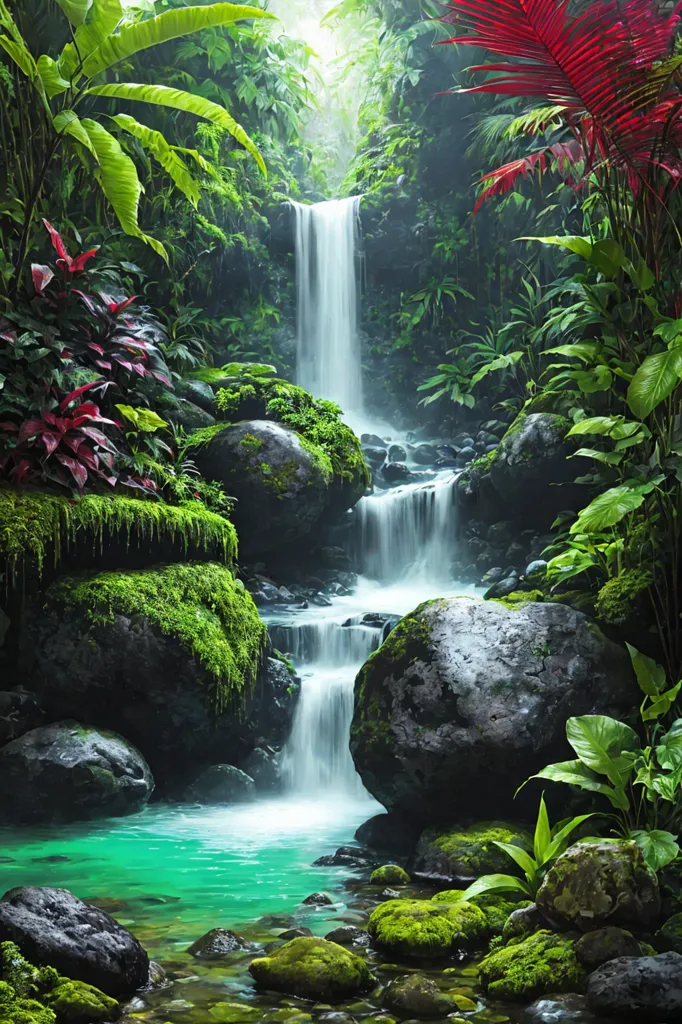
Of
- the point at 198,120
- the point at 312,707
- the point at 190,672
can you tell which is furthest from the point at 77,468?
the point at 198,120

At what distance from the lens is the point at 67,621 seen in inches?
282

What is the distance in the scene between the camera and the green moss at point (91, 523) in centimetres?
680

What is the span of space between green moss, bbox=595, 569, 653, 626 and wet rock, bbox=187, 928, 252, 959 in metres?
2.82

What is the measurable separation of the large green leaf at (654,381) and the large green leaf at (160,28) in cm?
491

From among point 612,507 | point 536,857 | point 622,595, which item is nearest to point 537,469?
point 622,595

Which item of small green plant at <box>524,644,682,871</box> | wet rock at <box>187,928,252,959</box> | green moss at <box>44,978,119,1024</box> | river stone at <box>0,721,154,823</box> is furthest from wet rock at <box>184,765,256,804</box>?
green moss at <box>44,978,119,1024</box>

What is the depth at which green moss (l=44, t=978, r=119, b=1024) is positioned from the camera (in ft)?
11.0

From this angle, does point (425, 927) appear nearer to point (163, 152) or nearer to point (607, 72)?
point (607, 72)

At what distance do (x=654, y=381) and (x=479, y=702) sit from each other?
2104 mm

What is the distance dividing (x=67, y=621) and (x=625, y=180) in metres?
4.97

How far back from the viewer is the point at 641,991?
340 centimetres

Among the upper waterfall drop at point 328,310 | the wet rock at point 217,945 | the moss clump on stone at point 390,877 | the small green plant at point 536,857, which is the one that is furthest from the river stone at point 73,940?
the upper waterfall drop at point 328,310

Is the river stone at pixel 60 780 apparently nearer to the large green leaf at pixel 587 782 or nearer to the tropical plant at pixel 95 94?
the large green leaf at pixel 587 782

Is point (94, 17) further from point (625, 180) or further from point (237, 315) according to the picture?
point (237, 315)
